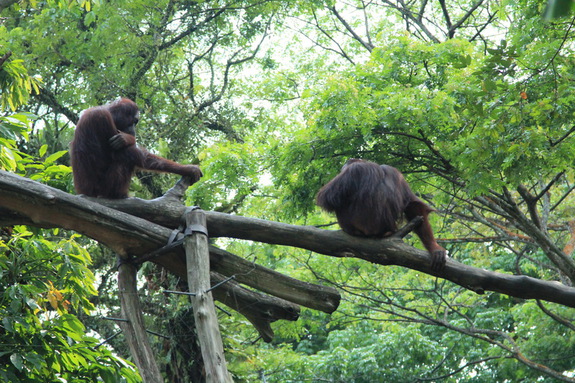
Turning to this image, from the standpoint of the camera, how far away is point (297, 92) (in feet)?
57.6

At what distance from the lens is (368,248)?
5.21m

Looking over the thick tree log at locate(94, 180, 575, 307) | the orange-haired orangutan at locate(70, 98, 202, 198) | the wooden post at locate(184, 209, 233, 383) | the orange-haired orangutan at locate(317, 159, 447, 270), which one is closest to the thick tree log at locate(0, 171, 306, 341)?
the wooden post at locate(184, 209, 233, 383)

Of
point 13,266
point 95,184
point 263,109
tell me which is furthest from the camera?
point 263,109

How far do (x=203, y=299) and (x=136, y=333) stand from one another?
0.68 metres

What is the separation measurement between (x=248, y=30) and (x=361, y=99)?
Result: 8869 mm

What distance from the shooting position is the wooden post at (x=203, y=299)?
417cm

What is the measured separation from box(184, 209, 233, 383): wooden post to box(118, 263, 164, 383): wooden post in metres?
0.54

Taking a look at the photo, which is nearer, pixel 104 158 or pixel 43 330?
pixel 43 330

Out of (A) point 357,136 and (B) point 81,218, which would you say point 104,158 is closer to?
(B) point 81,218

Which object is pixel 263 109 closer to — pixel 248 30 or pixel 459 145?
pixel 248 30

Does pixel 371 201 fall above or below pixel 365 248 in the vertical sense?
above

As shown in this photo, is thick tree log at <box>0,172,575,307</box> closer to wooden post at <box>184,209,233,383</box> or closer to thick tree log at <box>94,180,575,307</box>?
thick tree log at <box>94,180,575,307</box>

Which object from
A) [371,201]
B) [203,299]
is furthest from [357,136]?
[203,299]

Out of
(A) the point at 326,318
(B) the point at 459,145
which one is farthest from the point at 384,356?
(B) the point at 459,145
